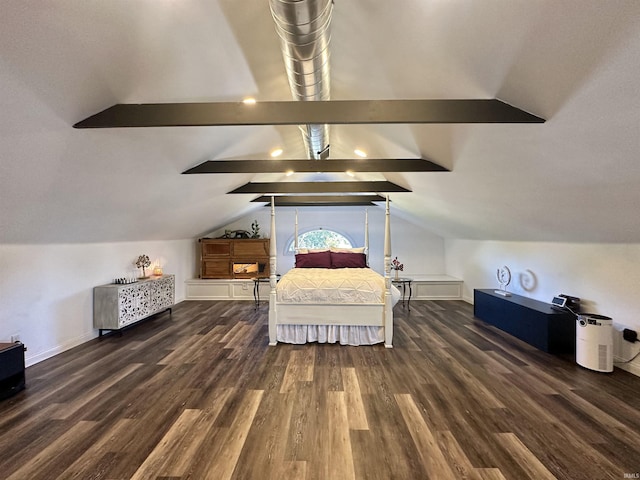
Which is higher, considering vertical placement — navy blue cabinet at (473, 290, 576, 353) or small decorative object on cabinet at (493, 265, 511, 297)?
small decorative object on cabinet at (493, 265, 511, 297)

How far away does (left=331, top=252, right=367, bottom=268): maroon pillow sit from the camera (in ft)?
18.1

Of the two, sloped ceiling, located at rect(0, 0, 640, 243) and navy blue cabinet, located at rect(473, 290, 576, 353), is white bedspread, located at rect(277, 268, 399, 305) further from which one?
navy blue cabinet, located at rect(473, 290, 576, 353)

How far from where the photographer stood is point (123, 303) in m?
4.15

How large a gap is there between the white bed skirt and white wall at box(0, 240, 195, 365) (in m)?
2.57

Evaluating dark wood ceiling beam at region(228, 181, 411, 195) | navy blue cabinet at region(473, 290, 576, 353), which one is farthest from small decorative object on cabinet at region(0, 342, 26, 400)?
navy blue cabinet at region(473, 290, 576, 353)

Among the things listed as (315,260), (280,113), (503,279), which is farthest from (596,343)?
(315,260)

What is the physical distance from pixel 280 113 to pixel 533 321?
3807 millimetres

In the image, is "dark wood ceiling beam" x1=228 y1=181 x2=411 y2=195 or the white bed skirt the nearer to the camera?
the white bed skirt

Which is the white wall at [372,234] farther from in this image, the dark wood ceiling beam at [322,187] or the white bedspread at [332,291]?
the white bedspread at [332,291]

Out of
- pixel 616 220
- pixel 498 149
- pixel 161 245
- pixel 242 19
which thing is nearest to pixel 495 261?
pixel 616 220

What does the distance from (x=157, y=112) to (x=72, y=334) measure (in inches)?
128

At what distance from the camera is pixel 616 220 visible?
262cm

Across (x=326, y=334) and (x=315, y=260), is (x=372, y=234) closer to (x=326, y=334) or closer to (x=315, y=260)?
(x=315, y=260)

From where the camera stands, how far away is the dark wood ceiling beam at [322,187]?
187 inches
